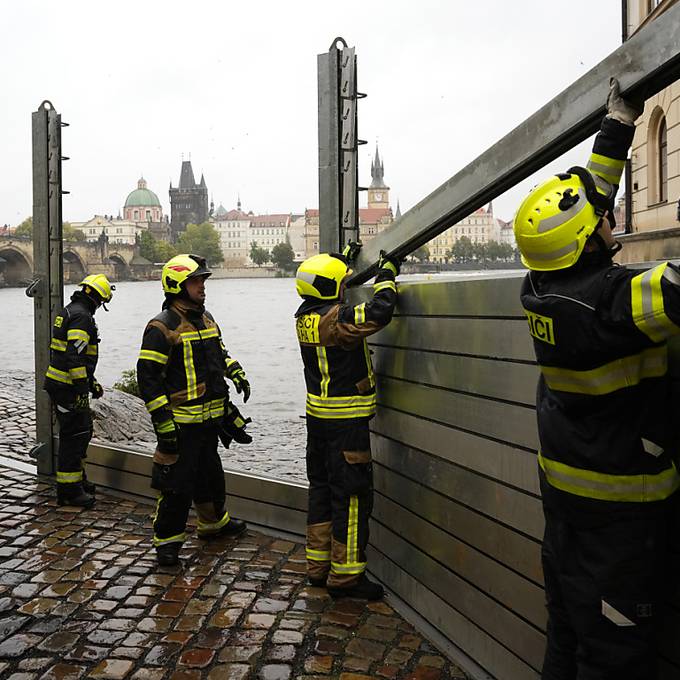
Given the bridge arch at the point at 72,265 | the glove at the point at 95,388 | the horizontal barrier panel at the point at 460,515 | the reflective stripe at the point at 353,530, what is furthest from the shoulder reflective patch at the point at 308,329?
the bridge arch at the point at 72,265

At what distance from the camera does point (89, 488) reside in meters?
7.25

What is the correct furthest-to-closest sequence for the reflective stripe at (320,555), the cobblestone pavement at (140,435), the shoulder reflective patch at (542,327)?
the cobblestone pavement at (140,435) → the reflective stripe at (320,555) → the shoulder reflective patch at (542,327)

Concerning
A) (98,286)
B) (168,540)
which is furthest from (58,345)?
(168,540)

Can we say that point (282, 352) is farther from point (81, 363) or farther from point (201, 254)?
point (81, 363)

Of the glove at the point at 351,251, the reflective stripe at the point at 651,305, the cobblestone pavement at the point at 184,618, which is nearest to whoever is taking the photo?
the reflective stripe at the point at 651,305

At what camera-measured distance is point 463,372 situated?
12.5ft

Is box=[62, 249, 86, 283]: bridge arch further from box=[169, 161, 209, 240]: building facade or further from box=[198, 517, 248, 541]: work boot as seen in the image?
box=[198, 517, 248, 541]: work boot

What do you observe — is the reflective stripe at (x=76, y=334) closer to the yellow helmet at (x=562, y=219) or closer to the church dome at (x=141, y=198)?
the church dome at (x=141, y=198)

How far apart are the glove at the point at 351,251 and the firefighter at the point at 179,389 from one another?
1099 mm

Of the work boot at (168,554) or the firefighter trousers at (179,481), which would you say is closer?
the work boot at (168,554)

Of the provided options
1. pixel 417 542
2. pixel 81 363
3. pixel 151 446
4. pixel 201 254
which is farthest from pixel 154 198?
pixel 417 542

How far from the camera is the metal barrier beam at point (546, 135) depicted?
262 centimetres

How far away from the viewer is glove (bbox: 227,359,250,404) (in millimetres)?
6238

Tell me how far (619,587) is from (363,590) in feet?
→ 8.40
